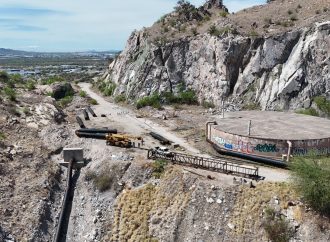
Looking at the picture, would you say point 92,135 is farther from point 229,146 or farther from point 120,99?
point 120,99

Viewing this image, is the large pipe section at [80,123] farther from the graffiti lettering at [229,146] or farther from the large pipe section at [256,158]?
the graffiti lettering at [229,146]

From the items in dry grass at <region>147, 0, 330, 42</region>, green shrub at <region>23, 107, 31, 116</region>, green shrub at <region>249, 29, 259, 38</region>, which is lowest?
green shrub at <region>23, 107, 31, 116</region>

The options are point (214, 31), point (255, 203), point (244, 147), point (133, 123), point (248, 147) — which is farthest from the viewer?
point (214, 31)

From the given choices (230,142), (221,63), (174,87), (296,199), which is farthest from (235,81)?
(296,199)

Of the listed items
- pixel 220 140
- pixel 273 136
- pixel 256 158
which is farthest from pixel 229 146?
pixel 273 136

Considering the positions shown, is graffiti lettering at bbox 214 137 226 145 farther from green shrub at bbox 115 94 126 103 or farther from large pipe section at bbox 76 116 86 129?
green shrub at bbox 115 94 126 103

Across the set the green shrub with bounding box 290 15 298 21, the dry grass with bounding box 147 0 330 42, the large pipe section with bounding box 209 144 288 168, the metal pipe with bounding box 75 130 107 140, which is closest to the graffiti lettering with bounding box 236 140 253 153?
the large pipe section with bounding box 209 144 288 168

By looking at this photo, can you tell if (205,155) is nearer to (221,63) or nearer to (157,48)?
(221,63)
